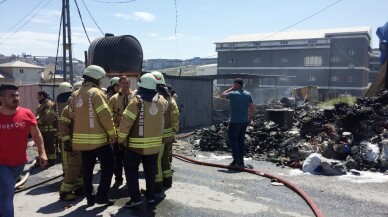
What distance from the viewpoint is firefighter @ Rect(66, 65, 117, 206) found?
16.3 ft

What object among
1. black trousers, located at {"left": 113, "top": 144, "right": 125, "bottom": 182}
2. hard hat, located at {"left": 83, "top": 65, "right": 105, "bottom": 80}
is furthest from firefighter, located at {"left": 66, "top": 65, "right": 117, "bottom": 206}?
black trousers, located at {"left": 113, "top": 144, "right": 125, "bottom": 182}

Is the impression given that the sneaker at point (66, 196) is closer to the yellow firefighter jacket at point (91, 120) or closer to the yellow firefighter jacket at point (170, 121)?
the yellow firefighter jacket at point (91, 120)

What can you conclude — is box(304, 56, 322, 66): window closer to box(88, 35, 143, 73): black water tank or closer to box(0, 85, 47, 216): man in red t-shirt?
box(88, 35, 143, 73): black water tank

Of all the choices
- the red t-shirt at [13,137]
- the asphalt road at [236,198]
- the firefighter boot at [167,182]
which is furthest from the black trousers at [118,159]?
the red t-shirt at [13,137]

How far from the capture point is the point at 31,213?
5.03 meters

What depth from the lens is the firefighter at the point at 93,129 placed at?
4961mm

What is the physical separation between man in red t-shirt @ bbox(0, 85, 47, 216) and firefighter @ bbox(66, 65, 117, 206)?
989 mm

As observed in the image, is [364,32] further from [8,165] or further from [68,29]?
[8,165]

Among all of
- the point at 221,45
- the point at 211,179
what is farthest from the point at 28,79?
the point at 211,179

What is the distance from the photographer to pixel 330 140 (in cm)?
853

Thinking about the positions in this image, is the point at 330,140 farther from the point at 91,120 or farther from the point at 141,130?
the point at 91,120

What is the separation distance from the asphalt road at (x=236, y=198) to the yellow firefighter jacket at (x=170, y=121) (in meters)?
0.98

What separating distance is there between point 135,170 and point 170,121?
1458 millimetres

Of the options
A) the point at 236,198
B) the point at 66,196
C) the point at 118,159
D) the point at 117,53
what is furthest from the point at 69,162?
the point at 117,53
